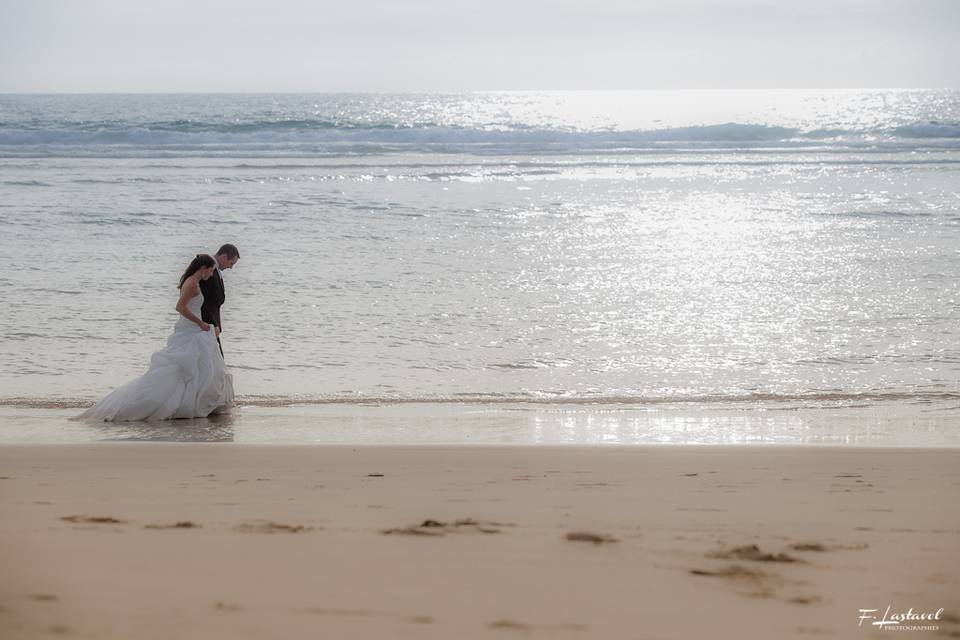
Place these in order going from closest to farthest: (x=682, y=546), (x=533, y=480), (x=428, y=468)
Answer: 1. (x=682, y=546)
2. (x=533, y=480)
3. (x=428, y=468)

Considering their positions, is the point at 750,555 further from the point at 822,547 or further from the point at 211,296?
the point at 211,296

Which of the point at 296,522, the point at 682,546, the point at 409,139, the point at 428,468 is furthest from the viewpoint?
the point at 409,139

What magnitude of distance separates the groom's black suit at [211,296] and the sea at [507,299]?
2.52 feet

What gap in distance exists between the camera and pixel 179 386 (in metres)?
7.14

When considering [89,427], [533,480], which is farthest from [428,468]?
[89,427]

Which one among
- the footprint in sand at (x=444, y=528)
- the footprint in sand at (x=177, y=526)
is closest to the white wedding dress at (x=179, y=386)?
the footprint in sand at (x=177, y=526)

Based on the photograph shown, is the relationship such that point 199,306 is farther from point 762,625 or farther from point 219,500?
point 762,625

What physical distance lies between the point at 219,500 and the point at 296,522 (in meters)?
0.61

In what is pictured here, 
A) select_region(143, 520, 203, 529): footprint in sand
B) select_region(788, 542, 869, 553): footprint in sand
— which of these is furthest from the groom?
select_region(788, 542, 869, 553): footprint in sand

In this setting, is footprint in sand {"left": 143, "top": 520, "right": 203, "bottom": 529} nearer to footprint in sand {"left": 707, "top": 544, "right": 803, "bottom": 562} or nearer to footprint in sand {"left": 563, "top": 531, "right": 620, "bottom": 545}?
footprint in sand {"left": 563, "top": 531, "right": 620, "bottom": 545}

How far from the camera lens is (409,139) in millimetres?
41250

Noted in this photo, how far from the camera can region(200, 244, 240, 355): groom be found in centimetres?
721

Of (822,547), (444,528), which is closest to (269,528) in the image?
(444,528)

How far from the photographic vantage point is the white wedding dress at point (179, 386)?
698cm
